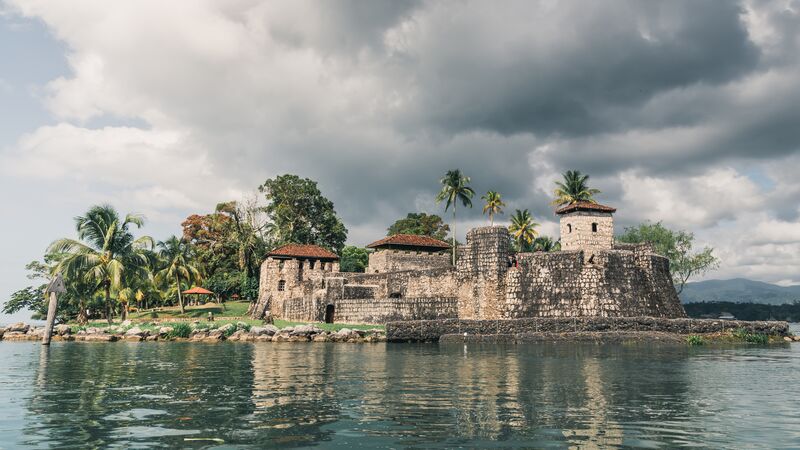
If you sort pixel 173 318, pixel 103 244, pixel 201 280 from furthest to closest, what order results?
pixel 201 280 < pixel 173 318 < pixel 103 244

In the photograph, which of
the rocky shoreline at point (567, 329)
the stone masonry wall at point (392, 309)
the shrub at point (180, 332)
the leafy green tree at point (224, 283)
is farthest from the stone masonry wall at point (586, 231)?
the leafy green tree at point (224, 283)

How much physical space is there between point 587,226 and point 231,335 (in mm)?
28938

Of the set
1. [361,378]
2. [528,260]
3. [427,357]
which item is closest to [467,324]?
[528,260]

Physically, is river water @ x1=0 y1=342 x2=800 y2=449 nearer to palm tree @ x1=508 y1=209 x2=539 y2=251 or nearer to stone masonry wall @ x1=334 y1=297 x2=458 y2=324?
stone masonry wall @ x1=334 y1=297 x2=458 y2=324

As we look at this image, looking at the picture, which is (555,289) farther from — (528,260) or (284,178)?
(284,178)

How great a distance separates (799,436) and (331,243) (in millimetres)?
67291

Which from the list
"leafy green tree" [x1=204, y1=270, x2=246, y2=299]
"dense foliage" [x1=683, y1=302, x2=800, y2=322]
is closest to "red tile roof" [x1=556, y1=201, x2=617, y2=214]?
"leafy green tree" [x1=204, y1=270, x2=246, y2=299]

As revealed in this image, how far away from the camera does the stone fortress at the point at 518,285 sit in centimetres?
3509

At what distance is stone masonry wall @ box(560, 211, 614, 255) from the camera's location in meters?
42.7

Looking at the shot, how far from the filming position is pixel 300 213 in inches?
2805

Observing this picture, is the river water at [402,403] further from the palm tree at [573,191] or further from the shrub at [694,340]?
the palm tree at [573,191]

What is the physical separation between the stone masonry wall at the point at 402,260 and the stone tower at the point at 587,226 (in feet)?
50.6

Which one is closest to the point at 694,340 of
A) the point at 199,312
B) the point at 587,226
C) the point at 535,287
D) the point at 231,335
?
the point at 535,287

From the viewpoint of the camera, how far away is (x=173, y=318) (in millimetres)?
49719
